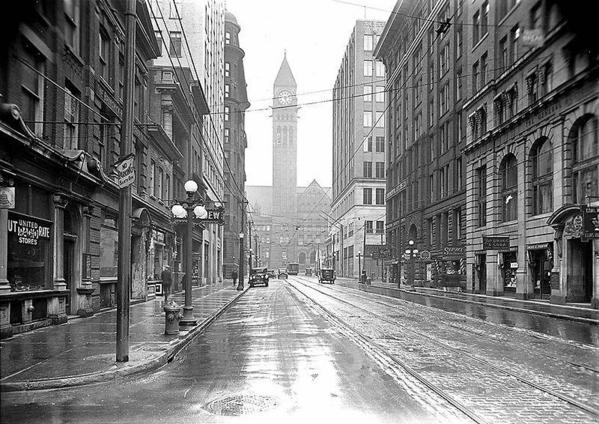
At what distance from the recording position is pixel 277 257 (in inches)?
6127

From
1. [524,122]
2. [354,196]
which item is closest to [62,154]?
[524,122]

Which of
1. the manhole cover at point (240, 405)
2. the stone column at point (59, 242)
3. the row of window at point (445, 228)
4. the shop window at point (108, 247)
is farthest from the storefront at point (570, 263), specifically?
the manhole cover at point (240, 405)

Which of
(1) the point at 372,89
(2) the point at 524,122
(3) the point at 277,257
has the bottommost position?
(3) the point at 277,257

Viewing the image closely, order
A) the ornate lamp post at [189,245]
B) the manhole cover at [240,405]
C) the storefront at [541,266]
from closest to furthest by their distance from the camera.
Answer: the manhole cover at [240,405] < the ornate lamp post at [189,245] < the storefront at [541,266]

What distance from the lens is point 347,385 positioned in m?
8.83

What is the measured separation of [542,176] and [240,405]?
2992 centimetres

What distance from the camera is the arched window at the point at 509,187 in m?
37.5

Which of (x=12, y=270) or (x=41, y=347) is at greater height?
(x=12, y=270)

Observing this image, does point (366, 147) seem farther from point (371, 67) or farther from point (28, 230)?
point (28, 230)

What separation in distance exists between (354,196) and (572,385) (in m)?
95.7

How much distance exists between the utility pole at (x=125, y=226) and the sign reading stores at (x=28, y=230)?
16.5ft

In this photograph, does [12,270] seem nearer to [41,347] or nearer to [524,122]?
[41,347]

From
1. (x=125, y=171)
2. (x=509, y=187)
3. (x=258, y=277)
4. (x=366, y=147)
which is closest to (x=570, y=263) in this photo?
(x=509, y=187)

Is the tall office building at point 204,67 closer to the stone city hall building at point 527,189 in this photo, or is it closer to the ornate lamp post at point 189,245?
the stone city hall building at point 527,189
